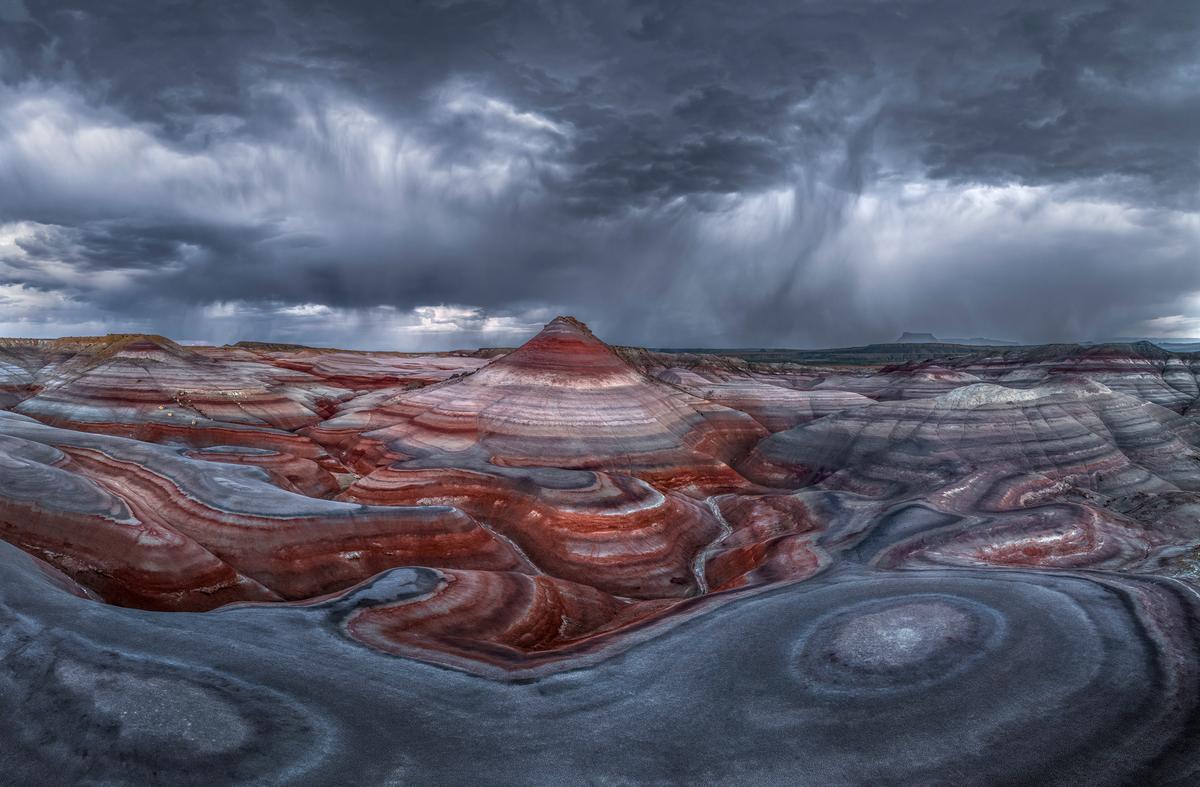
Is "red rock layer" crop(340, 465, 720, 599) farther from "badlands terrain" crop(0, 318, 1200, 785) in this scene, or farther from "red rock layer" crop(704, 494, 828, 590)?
"red rock layer" crop(704, 494, 828, 590)

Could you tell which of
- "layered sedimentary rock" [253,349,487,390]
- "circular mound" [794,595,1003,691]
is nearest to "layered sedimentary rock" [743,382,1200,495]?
"circular mound" [794,595,1003,691]

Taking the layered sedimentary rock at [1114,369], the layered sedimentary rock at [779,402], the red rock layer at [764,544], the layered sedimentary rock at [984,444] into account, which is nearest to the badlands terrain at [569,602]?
the red rock layer at [764,544]

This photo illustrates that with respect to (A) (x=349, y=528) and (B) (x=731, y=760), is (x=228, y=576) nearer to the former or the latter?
(A) (x=349, y=528)

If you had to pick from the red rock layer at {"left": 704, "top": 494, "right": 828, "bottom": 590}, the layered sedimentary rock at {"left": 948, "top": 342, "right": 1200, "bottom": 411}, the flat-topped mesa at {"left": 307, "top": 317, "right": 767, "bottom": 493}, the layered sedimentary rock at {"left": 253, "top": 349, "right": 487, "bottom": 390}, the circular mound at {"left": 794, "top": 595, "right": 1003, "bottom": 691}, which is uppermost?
the layered sedimentary rock at {"left": 948, "top": 342, "right": 1200, "bottom": 411}

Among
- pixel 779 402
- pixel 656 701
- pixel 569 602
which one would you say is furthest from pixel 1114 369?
pixel 656 701

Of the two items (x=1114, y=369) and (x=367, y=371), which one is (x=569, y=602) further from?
(x=1114, y=369)

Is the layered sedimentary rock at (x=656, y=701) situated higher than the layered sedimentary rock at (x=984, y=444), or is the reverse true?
the layered sedimentary rock at (x=984, y=444)

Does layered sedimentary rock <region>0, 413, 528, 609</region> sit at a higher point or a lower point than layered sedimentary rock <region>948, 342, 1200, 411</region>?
lower

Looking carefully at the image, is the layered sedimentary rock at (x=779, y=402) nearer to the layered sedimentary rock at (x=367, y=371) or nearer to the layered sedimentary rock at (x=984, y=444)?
the layered sedimentary rock at (x=984, y=444)

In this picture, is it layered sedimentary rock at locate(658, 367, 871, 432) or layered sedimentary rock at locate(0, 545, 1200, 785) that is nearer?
layered sedimentary rock at locate(0, 545, 1200, 785)
